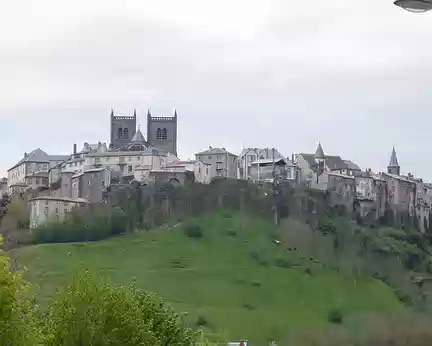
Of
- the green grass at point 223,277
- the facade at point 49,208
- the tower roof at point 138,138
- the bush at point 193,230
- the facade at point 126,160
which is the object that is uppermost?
the tower roof at point 138,138

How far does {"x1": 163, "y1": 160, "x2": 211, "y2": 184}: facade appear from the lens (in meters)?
95.6

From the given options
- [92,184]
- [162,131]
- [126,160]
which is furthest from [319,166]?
[92,184]

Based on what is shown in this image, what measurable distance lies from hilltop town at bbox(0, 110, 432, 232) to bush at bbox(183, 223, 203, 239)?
17.0ft

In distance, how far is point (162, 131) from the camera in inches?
4417

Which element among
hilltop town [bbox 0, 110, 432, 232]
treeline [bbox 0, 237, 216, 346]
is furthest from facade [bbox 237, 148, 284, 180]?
treeline [bbox 0, 237, 216, 346]

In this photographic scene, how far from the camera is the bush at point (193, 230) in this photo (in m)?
90.7

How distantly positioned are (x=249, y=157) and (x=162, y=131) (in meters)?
13.7

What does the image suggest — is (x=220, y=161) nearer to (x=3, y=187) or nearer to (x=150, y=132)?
(x=150, y=132)

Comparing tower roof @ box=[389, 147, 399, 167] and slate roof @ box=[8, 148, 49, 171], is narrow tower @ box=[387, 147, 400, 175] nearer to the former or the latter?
tower roof @ box=[389, 147, 399, 167]

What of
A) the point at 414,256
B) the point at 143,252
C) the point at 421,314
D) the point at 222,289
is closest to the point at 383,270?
the point at 414,256

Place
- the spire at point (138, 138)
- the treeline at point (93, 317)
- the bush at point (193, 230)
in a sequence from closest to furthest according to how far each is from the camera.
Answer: the treeline at point (93, 317)
the bush at point (193, 230)
the spire at point (138, 138)

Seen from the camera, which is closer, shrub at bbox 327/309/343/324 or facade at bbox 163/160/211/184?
shrub at bbox 327/309/343/324

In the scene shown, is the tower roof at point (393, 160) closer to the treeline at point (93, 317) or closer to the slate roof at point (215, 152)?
the slate roof at point (215, 152)

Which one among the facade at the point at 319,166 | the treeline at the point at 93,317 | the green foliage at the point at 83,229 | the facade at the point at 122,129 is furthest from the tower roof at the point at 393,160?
the treeline at the point at 93,317
